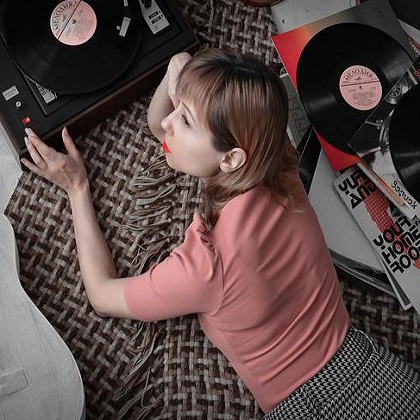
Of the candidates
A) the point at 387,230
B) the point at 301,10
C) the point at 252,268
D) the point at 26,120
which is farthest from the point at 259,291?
the point at 301,10

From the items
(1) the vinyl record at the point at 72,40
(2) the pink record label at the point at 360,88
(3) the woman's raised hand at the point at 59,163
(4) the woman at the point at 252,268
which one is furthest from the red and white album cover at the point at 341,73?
(3) the woman's raised hand at the point at 59,163

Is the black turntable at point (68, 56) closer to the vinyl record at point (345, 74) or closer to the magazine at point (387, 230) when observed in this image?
the vinyl record at point (345, 74)

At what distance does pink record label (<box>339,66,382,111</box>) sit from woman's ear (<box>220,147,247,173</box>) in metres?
0.41

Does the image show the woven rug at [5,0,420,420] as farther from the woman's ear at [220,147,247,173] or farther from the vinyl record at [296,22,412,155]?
the woman's ear at [220,147,247,173]

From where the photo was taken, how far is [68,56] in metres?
1.19

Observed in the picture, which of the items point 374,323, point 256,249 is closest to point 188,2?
point 256,249

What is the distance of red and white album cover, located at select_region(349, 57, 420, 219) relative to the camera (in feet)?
4.18

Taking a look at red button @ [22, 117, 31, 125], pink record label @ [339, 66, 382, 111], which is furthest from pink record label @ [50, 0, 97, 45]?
pink record label @ [339, 66, 382, 111]

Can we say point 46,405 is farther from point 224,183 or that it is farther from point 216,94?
point 216,94

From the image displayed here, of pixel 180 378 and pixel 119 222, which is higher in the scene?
pixel 119 222

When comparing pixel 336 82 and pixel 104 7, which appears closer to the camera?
pixel 104 7

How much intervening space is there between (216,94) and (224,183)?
15cm

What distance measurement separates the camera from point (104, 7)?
1.21 metres

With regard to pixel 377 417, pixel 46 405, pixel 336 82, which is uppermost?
pixel 336 82
